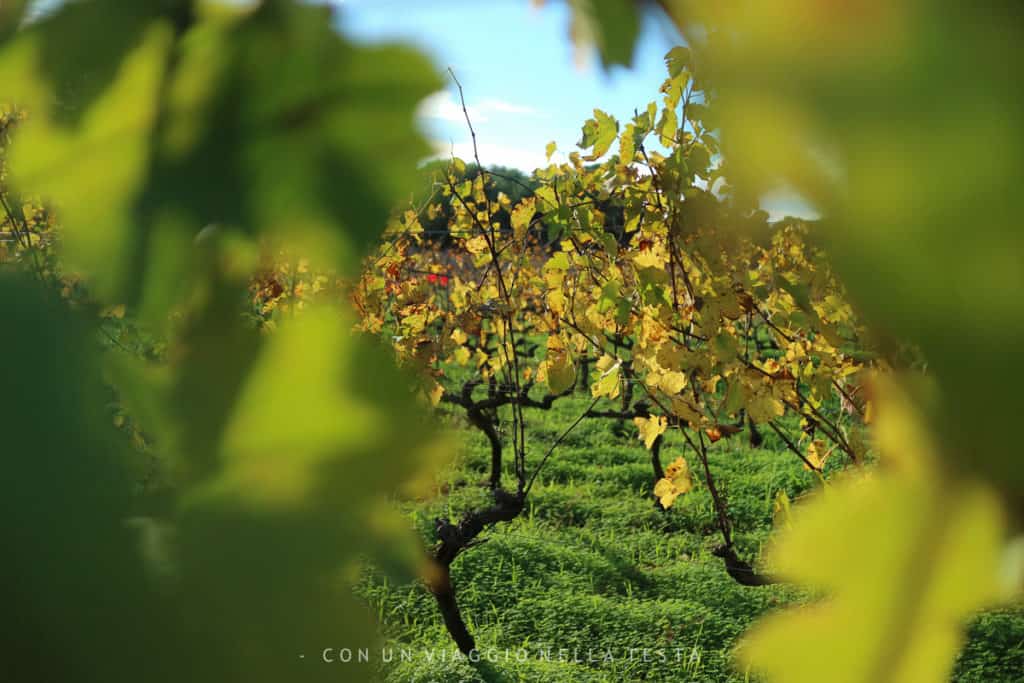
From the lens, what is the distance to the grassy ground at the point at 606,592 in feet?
9.63

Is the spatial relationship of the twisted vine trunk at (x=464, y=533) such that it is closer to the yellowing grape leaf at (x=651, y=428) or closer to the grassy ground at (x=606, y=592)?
the grassy ground at (x=606, y=592)

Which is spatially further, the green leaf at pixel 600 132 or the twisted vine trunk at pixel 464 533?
the twisted vine trunk at pixel 464 533

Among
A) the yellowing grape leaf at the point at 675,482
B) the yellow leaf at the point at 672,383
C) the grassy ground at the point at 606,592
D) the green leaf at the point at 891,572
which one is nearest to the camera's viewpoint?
the green leaf at the point at 891,572

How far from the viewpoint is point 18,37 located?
0.22 m

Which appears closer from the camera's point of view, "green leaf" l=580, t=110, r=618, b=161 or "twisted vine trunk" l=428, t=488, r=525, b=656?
"green leaf" l=580, t=110, r=618, b=161

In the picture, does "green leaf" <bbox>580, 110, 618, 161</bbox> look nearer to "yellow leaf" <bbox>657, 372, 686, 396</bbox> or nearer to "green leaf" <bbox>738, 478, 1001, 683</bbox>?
"yellow leaf" <bbox>657, 372, 686, 396</bbox>

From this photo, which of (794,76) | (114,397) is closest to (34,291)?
(114,397)

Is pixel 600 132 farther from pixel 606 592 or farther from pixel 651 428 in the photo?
pixel 606 592

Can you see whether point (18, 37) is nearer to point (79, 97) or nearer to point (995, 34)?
point (79, 97)

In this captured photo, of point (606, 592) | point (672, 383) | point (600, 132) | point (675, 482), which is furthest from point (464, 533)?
point (600, 132)

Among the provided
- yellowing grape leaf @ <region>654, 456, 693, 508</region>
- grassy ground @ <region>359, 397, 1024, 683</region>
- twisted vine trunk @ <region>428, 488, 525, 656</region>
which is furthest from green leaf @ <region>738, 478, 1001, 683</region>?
twisted vine trunk @ <region>428, 488, 525, 656</region>

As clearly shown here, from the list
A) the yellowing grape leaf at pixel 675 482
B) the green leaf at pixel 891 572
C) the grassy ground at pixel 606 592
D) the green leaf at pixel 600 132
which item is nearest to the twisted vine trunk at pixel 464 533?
the grassy ground at pixel 606 592

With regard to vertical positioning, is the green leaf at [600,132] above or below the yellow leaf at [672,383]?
above

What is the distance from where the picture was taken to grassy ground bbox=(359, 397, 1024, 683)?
2.94m
